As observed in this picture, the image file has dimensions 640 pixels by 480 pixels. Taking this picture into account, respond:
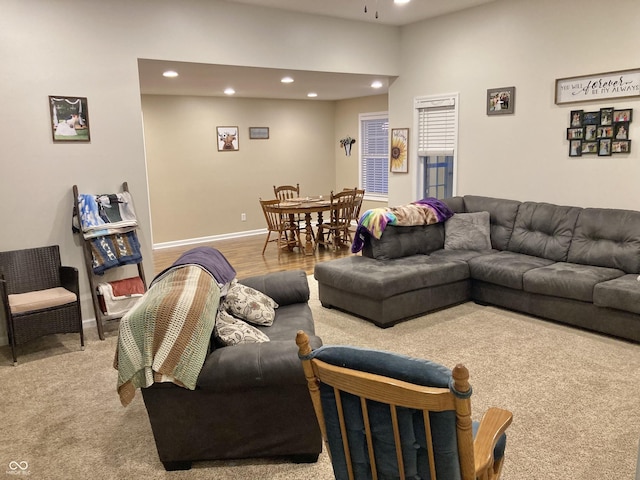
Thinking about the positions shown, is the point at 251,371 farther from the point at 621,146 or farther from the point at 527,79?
the point at 527,79

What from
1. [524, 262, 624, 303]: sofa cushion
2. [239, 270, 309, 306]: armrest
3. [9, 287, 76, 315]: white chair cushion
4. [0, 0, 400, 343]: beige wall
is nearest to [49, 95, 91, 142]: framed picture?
[0, 0, 400, 343]: beige wall

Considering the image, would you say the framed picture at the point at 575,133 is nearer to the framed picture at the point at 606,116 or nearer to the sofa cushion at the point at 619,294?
the framed picture at the point at 606,116

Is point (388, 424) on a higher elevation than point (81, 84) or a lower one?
lower

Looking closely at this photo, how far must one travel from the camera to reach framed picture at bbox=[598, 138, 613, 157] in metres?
4.59

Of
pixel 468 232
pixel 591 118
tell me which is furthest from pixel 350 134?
pixel 591 118

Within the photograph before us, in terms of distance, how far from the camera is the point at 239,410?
237 cm

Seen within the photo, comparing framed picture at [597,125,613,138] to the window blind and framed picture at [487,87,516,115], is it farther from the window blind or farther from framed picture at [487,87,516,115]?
the window blind

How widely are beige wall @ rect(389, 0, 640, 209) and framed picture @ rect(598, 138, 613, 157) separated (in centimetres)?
5

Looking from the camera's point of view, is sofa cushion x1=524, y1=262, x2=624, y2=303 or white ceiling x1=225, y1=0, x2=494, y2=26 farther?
white ceiling x1=225, y1=0, x2=494, y2=26

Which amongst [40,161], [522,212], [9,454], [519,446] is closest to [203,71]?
[40,161]

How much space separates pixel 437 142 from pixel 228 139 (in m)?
3.95

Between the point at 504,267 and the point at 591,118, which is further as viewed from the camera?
the point at 591,118

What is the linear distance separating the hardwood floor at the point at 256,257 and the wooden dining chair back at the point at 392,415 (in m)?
4.62

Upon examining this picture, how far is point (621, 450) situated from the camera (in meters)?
2.49
